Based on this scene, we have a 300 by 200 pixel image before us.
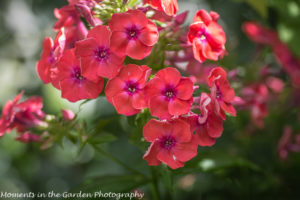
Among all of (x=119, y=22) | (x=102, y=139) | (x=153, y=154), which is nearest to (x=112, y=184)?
(x=102, y=139)

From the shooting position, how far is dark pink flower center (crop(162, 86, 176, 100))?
1.28 meters

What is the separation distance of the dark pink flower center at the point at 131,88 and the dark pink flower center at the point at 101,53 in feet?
0.46

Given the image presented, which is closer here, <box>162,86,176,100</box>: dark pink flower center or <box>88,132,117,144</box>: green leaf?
<box>162,86,176,100</box>: dark pink flower center

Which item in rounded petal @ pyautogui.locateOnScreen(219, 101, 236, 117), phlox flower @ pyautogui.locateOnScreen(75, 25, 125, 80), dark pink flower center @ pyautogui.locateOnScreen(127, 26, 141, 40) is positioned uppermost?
dark pink flower center @ pyautogui.locateOnScreen(127, 26, 141, 40)

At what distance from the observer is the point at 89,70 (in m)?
1.32

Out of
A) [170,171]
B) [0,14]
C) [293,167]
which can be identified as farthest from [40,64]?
[0,14]

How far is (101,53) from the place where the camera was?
52.6 inches

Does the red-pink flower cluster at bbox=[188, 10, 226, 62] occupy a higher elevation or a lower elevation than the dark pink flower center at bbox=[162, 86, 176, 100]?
higher

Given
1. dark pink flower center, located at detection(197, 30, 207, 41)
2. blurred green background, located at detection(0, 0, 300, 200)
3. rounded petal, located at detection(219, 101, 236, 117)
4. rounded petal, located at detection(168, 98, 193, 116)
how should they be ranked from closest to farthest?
rounded petal, located at detection(168, 98, 193, 116), rounded petal, located at detection(219, 101, 236, 117), dark pink flower center, located at detection(197, 30, 207, 41), blurred green background, located at detection(0, 0, 300, 200)

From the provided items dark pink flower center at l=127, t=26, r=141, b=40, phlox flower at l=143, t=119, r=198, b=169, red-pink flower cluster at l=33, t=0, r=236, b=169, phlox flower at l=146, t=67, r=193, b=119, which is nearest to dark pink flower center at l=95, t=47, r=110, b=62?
red-pink flower cluster at l=33, t=0, r=236, b=169

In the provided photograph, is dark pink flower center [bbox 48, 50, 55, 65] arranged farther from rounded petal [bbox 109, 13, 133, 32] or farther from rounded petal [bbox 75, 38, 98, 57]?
rounded petal [bbox 109, 13, 133, 32]

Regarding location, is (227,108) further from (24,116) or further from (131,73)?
(24,116)

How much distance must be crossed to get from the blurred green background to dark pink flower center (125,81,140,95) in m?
0.56

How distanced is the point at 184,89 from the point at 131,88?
0.67 ft
